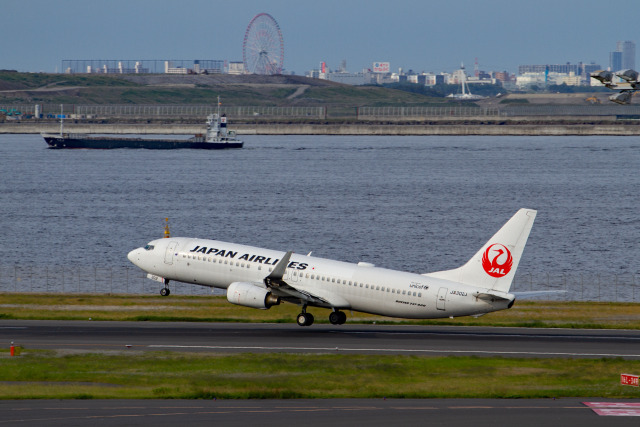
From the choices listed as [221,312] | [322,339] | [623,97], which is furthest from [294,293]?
[623,97]

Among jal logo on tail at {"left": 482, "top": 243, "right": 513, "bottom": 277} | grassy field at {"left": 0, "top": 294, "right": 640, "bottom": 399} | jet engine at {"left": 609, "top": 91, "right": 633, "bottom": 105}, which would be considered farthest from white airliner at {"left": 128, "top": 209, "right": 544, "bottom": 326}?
jet engine at {"left": 609, "top": 91, "right": 633, "bottom": 105}

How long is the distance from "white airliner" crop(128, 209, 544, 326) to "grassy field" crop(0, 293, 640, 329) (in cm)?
335

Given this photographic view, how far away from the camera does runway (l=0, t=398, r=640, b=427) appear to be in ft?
112

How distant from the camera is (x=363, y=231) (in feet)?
440

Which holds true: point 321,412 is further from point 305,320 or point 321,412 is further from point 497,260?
point 305,320

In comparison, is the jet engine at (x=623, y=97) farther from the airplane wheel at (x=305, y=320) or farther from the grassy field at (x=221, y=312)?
the grassy field at (x=221, y=312)

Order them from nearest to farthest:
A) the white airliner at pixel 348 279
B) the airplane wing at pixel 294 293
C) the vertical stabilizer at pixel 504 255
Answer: the vertical stabilizer at pixel 504 255 → the white airliner at pixel 348 279 → the airplane wing at pixel 294 293

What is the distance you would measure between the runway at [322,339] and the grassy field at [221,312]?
2.59 m

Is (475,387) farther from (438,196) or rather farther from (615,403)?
(438,196)

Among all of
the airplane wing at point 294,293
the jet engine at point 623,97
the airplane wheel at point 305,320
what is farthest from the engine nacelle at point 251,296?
the jet engine at point 623,97

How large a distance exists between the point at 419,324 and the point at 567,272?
4483 centimetres

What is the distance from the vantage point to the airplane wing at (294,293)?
5688cm

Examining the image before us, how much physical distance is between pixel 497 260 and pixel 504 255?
19.3 inches

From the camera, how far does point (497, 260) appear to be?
5241 centimetres
